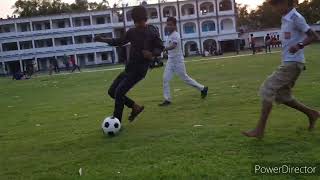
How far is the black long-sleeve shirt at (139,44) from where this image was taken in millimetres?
8039

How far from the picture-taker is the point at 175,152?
19.5ft

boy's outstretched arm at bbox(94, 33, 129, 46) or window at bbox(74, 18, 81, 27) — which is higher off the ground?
window at bbox(74, 18, 81, 27)

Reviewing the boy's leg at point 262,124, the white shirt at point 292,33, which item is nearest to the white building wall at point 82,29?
the white shirt at point 292,33

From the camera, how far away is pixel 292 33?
6285 millimetres

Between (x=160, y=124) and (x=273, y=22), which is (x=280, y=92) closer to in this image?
(x=160, y=124)

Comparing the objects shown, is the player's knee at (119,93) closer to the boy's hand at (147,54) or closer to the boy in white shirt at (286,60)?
the boy's hand at (147,54)

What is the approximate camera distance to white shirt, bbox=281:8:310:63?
6.19 metres

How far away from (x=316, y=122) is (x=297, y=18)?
171cm

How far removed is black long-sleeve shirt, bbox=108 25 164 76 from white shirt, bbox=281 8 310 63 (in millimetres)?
2305

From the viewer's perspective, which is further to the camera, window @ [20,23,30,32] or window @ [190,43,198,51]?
window @ [190,43,198,51]

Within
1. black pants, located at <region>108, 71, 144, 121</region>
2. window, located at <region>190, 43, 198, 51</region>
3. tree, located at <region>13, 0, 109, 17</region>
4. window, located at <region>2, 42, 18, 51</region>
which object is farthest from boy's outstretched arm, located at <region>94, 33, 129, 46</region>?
tree, located at <region>13, 0, 109, 17</region>

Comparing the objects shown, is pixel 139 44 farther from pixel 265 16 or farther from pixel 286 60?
pixel 265 16

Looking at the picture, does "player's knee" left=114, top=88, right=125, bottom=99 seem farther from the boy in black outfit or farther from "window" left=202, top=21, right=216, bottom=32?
"window" left=202, top=21, right=216, bottom=32

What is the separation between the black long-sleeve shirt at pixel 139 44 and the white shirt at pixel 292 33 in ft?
7.56
